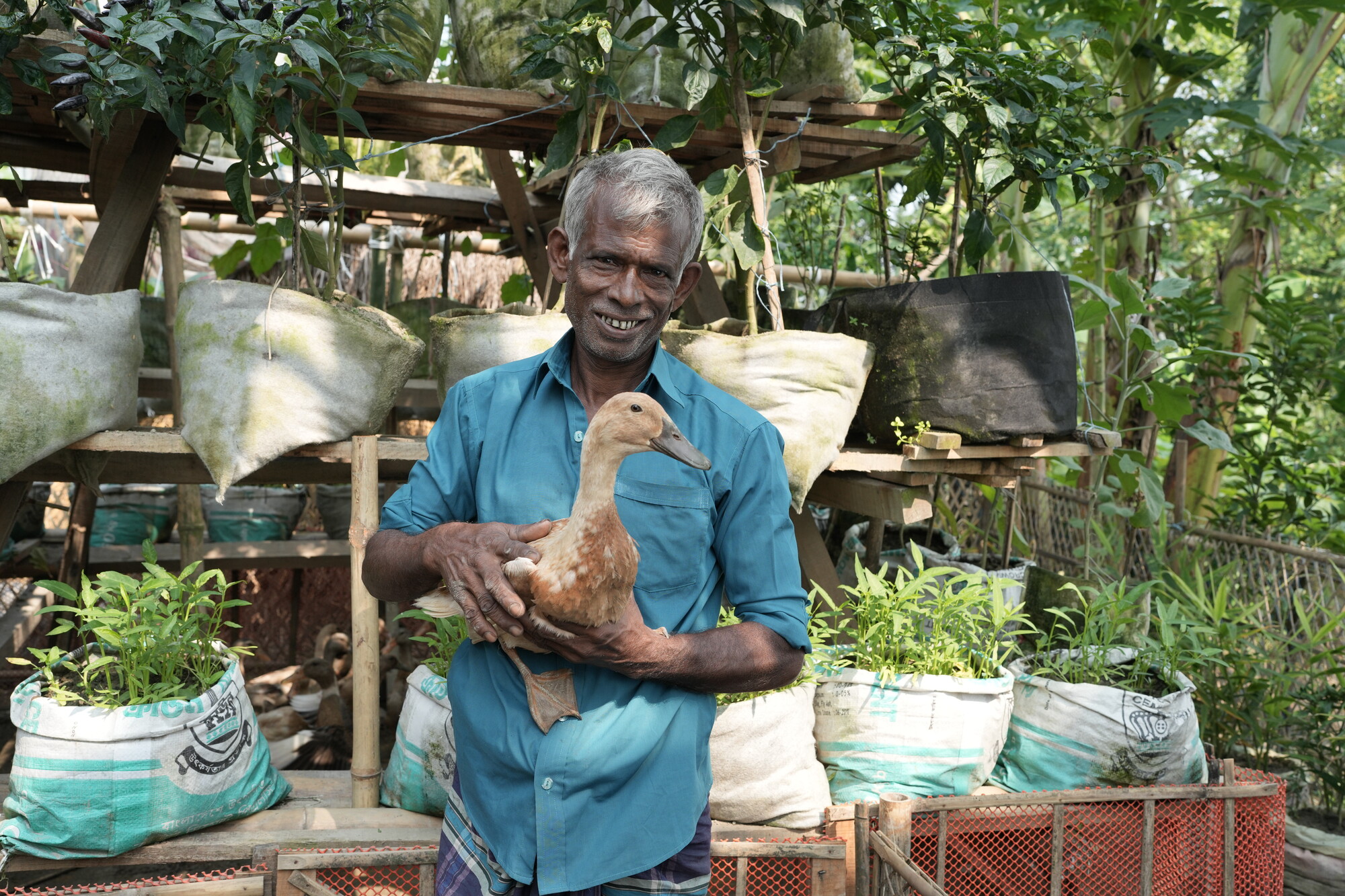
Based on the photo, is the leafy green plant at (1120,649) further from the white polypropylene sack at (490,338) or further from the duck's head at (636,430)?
the duck's head at (636,430)

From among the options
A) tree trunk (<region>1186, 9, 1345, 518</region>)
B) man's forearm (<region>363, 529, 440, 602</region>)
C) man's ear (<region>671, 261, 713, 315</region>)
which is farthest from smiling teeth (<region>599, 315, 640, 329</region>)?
tree trunk (<region>1186, 9, 1345, 518</region>)

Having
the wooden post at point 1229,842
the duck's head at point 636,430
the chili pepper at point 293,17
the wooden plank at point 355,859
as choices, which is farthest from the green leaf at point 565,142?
the wooden post at point 1229,842

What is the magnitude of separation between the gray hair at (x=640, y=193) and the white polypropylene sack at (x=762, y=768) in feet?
4.53

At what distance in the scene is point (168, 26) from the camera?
221 cm

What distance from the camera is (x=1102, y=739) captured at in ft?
8.64

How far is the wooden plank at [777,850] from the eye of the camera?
2303mm

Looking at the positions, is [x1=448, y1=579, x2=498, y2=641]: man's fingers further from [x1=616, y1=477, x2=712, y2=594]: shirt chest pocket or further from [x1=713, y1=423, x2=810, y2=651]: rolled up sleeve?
[x1=713, y1=423, x2=810, y2=651]: rolled up sleeve

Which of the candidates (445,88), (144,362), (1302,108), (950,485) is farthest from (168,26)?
(1302,108)

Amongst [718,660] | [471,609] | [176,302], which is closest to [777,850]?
[718,660]

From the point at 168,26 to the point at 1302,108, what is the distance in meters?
5.27

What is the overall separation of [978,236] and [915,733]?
58.9 inches

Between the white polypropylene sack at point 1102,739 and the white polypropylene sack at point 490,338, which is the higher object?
the white polypropylene sack at point 490,338

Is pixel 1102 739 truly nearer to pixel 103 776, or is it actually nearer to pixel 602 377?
pixel 602 377

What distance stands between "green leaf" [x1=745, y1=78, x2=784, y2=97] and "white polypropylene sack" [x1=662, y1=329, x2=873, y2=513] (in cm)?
69
